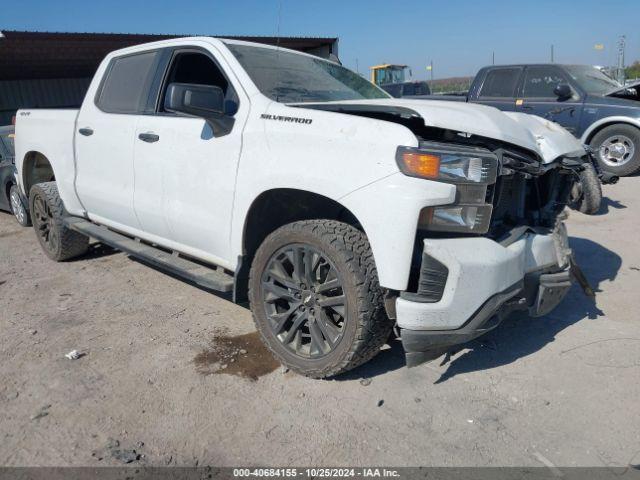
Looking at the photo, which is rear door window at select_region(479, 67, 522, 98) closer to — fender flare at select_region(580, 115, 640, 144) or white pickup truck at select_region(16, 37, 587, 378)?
fender flare at select_region(580, 115, 640, 144)

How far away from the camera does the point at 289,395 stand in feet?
9.90

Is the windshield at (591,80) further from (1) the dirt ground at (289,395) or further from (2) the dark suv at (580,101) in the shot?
(1) the dirt ground at (289,395)

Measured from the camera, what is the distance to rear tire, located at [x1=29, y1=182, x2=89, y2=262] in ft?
17.4

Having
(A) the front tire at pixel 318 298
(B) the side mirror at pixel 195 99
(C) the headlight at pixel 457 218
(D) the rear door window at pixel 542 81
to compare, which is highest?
(D) the rear door window at pixel 542 81

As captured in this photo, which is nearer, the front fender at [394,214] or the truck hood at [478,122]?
the front fender at [394,214]

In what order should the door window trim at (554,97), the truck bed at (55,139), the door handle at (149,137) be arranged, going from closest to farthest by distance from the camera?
the door handle at (149,137), the truck bed at (55,139), the door window trim at (554,97)

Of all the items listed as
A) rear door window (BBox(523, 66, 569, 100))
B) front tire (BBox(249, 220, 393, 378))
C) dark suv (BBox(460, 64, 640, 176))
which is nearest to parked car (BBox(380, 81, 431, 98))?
dark suv (BBox(460, 64, 640, 176))

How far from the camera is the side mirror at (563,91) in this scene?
356 inches

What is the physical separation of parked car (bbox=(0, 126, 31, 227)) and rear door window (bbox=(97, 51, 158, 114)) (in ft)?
10.8

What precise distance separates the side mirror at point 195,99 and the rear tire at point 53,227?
9.22ft

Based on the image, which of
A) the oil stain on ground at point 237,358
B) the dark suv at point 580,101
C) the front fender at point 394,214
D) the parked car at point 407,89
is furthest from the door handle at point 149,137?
the parked car at point 407,89

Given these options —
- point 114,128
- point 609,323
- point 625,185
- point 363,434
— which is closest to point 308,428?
point 363,434

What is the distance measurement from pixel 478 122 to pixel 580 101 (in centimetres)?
752

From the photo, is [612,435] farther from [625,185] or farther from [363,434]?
[625,185]
